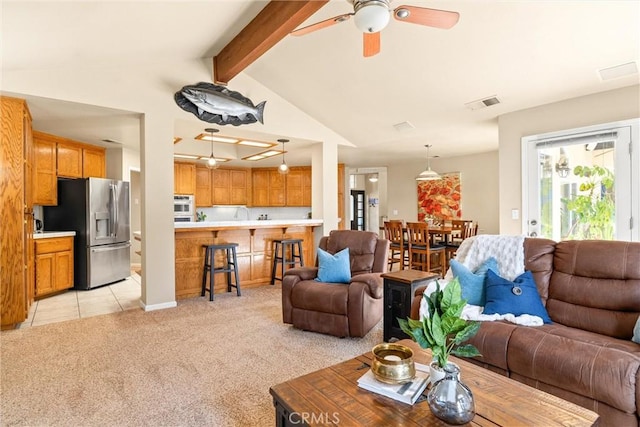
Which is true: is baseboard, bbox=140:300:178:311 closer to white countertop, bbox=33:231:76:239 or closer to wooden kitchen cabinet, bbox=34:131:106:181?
white countertop, bbox=33:231:76:239

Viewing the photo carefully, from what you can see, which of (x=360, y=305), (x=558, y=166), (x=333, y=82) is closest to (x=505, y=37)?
(x=558, y=166)

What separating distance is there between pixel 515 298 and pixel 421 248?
9.74 ft

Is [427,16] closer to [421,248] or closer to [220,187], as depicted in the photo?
[421,248]

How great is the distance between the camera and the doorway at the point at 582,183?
3252mm

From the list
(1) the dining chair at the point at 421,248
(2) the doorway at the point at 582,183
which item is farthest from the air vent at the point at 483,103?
(1) the dining chair at the point at 421,248

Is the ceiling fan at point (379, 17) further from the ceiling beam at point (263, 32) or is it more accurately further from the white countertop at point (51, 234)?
the white countertop at point (51, 234)

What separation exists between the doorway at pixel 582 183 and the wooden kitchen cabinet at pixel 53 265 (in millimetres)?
6264

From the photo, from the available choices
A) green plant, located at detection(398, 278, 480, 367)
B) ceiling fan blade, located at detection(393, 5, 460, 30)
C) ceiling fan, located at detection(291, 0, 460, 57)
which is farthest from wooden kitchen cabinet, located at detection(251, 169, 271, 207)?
green plant, located at detection(398, 278, 480, 367)

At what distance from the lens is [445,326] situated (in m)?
1.18

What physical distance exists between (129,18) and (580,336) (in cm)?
386

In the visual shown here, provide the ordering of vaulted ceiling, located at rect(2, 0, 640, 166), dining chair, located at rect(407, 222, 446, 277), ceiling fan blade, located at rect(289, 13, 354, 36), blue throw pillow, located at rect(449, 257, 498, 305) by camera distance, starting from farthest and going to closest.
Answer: dining chair, located at rect(407, 222, 446, 277) → vaulted ceiling, located at rect(2, 0, 640, 166) → blue throw pillow, located at rect(449, 257, 498, 305) → ceiling fan blade, located at rect(289, 13, 354, 36)

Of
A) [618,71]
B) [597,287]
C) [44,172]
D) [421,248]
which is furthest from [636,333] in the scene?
[44,172]

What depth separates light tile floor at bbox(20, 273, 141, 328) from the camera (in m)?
3.74

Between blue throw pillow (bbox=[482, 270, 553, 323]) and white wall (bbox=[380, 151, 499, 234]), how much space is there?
190 inches
